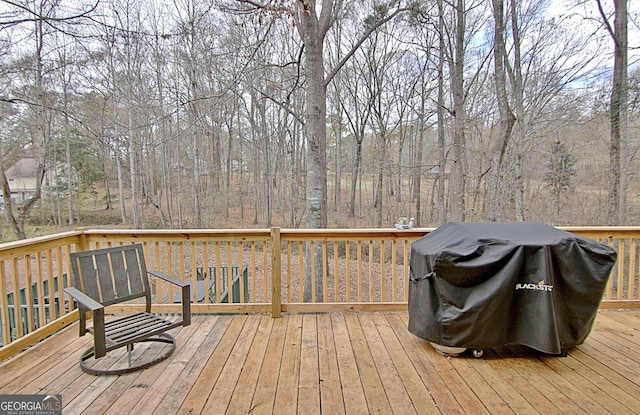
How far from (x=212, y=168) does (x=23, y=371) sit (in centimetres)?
1178

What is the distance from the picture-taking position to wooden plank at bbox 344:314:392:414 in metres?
1.84

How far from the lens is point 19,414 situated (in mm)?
1857

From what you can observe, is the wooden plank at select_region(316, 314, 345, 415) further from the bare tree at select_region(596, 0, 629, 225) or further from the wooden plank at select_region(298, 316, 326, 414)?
the bare tree at select_region(596, 0, 629, 225)

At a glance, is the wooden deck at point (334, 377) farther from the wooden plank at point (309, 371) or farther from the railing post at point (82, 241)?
the railing post at point (82, 241)

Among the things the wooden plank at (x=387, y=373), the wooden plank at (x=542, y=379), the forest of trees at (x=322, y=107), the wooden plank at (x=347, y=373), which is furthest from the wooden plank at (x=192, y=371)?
the forest of trees at (x=322, y=107)

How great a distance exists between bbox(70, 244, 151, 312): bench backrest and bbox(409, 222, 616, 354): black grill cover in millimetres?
2223

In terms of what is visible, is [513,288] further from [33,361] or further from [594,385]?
[33,361]

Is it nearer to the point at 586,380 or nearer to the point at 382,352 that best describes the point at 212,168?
the point at 382,352

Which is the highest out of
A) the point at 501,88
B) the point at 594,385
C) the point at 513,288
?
the point at 501,88

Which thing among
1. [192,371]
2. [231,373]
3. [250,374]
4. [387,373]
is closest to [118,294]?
[192,371]

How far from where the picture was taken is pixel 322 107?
16.6ft

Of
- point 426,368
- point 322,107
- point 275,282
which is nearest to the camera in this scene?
point 426,368

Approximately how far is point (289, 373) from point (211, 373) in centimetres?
53

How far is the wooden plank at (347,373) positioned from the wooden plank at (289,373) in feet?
0.97
